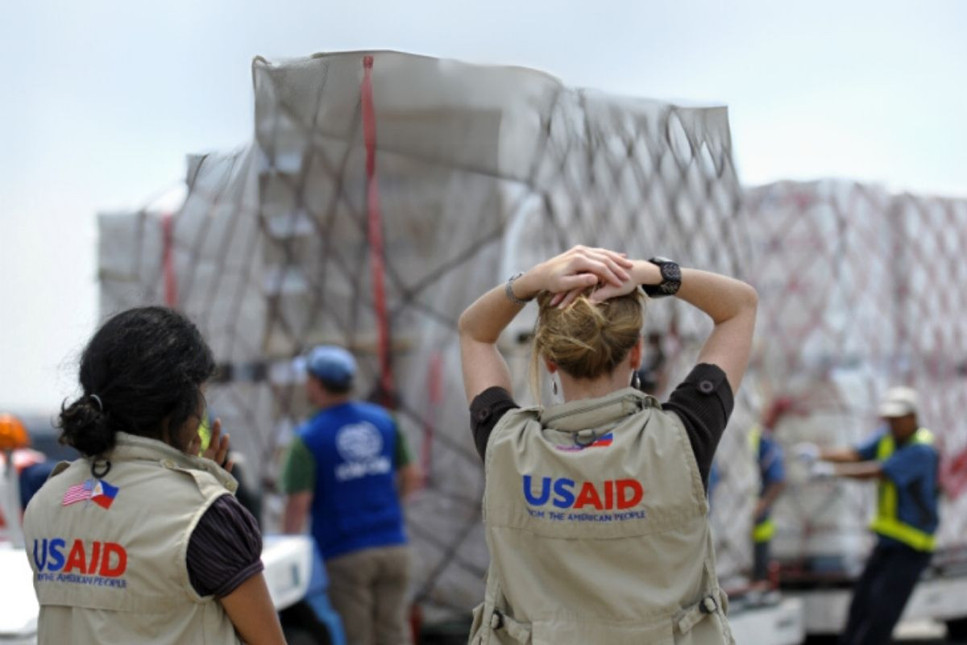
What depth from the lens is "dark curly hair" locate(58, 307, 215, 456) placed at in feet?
7.13

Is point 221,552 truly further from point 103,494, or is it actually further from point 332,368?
point 332,368

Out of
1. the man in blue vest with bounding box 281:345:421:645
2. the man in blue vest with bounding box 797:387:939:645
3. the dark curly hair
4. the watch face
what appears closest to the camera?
the dark curly hair

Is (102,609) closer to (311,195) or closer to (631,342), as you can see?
(631,342)

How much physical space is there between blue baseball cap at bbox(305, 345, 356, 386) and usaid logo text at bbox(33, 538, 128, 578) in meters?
3.18

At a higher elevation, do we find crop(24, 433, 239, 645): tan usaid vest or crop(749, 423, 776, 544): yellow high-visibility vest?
crop(24, 433, 239, 645): tan usaid vest

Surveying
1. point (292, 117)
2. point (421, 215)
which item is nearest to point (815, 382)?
point (421, 215)

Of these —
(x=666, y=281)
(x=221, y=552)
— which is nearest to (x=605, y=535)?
(x=666, y=281)

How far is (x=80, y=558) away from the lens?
2125 millimetres

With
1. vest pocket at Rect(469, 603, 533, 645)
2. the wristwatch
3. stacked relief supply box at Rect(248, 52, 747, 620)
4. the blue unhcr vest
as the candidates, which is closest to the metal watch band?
the wristwatch

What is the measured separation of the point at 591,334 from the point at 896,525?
5286mm

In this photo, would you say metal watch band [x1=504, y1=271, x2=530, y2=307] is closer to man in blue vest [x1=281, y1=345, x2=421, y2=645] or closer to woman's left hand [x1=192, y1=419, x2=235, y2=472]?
woman's left hand [x1=192, y1=419, x2=235, y2=472]

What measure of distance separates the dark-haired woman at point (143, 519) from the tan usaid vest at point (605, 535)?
42 cm

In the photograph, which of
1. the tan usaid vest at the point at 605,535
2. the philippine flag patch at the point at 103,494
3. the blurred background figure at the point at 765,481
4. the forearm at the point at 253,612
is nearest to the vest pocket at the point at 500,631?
the tan usaid vest at the point at 605,535

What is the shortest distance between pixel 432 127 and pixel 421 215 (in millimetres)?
966
